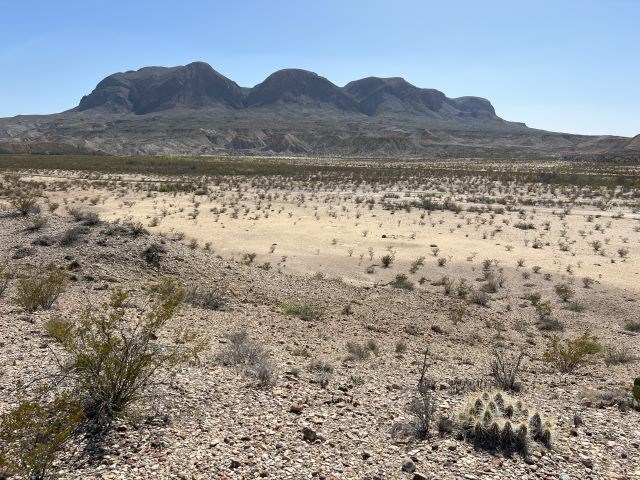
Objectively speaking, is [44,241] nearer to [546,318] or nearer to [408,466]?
[408,466]

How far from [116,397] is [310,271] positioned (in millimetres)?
11237

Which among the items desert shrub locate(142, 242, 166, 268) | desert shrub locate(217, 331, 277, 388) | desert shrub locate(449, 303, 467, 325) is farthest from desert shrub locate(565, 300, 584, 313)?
desert shrub locate(142, 242, 166, 268)

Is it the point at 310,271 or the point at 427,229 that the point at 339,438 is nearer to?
the point at 310,271

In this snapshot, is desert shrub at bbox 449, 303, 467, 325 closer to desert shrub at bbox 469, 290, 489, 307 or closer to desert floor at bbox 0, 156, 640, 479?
desert floor at bbox 0, 156, 640, 479

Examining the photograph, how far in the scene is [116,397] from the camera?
5938mm

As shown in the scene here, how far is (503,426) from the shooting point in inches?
232

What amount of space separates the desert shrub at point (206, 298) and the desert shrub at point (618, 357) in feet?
25.7

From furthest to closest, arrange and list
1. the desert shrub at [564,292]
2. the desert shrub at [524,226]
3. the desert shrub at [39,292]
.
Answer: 1. the desert shrub at [524,226]
2. the desert shrub at [564,292]
3. the desert shrub at [39,292]

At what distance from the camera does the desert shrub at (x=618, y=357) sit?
31.9ft

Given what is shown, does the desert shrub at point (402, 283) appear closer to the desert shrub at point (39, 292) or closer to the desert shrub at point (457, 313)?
the desert shrub at point (457, 313)

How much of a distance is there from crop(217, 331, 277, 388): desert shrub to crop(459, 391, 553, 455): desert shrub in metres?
2.67

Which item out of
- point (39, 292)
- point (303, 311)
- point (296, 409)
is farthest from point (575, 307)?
point (39, 292)

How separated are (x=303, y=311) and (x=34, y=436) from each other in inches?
280

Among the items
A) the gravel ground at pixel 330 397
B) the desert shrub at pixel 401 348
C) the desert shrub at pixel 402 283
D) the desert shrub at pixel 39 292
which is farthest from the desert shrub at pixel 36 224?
the desert shrub at pixel 401 348
